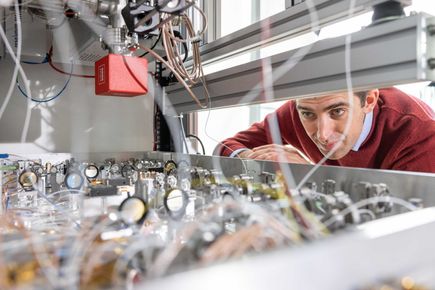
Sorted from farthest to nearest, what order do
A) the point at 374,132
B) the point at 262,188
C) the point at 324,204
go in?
the point at 374,132
the point at 262,188
the point at 324,204

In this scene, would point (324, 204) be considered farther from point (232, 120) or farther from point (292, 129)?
point (232, 120)

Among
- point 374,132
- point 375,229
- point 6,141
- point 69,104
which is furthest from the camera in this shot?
point 69,104

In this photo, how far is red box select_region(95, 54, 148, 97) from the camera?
144cm

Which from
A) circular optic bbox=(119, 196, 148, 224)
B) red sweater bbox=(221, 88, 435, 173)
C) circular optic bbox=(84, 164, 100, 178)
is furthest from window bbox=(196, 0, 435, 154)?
circular optic bbox=(119, 196, 148, 224)

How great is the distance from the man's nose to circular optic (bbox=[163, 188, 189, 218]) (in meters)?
1.35

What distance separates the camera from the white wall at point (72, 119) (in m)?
2.15

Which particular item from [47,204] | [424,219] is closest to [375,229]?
[424,219]

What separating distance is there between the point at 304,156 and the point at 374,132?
18.8 inches

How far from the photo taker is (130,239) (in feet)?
2.08

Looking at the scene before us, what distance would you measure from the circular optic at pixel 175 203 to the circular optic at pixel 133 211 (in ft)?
0.30

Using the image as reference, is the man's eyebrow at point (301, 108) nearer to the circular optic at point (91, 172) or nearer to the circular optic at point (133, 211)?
the circular optic at point (91, 172)

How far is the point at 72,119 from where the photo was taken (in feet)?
7.61

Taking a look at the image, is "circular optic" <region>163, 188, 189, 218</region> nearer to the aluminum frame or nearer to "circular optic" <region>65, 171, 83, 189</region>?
"circular optic" <region>65, 171, 83, 189</region>

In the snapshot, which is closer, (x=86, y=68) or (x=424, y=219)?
(x=424, y=219)
